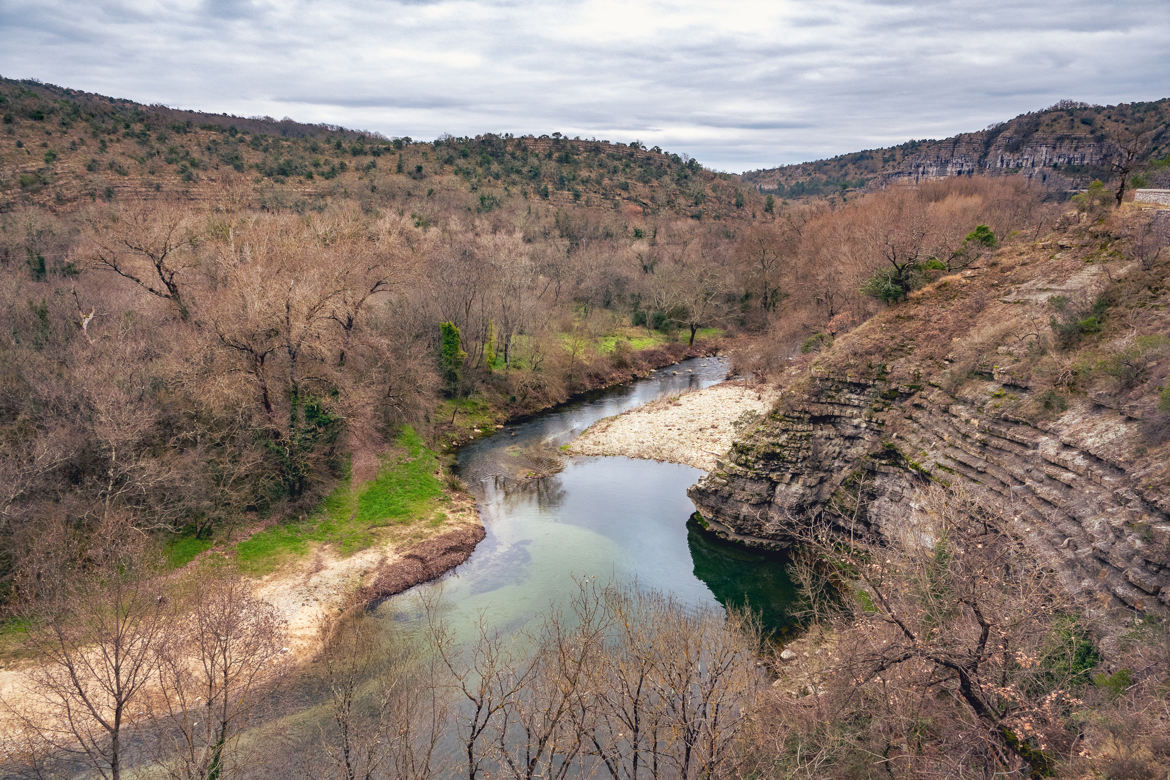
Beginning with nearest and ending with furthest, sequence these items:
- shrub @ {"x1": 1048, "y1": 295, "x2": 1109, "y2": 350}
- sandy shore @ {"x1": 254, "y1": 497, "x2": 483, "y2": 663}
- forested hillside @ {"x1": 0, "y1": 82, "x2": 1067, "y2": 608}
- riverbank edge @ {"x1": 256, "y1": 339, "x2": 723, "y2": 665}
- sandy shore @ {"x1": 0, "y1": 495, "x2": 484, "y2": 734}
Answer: shrub @ {"x1": 1048, "y1": 295, "x2": 1109, "y2": 350}
sandy shore @ {"x1": 0, "y1": 495, "x2": 484, "y2": 734}
sandy shore @ {"x1": 254, "y1": 497, "x2": 483, "y2": 663}
riverbank edge @ {"x1": 256, "y1": 339, "x2": 723, "y2": 665}
forested hillside @ {"x1": 0, "y1": 82, "x2": 1067, "y2": 608}

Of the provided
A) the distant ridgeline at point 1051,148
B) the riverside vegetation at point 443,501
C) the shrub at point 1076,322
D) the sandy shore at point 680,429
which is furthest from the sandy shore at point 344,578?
the distant ridgeline at point 1051,148

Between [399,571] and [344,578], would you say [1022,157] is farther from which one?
[344,578]

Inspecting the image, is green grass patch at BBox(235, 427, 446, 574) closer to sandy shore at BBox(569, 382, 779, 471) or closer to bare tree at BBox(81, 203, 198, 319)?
sandy shore at BBox(569, 382, 779, 471)

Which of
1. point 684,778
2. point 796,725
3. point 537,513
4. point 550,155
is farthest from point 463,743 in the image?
point 550,155

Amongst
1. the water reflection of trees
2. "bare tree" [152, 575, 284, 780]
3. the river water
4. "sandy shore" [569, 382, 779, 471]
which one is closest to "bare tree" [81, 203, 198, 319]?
"bare tree" [152, 575, 284, 780]

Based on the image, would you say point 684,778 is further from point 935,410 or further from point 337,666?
point 935,410

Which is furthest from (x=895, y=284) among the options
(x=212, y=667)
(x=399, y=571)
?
(x=212, y=667)
